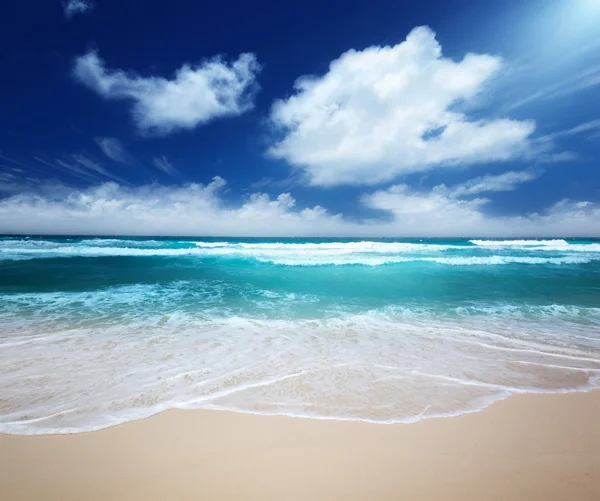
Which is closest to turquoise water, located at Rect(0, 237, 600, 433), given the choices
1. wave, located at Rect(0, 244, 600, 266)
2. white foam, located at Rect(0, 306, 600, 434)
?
white foam, located at Rect(0, 306, 600, 434)

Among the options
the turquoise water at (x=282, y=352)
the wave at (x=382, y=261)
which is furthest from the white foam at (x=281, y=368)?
the wave at (x=382, y=261)

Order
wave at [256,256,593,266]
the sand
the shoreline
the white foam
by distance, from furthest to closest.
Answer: wave at [256,256,593,266], the white foam, the shoreline, the sand

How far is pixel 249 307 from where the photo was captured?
8141 millimetres

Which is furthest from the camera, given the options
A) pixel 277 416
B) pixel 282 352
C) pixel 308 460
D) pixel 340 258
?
pixel 340 258

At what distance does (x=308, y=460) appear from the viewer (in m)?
→ 2.44

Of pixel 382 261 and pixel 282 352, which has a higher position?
pixel 382 261

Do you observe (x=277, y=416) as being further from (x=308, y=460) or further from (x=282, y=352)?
(x=282, y=352)

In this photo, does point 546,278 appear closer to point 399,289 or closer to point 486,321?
point 399,289

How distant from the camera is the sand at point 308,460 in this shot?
2129 mm

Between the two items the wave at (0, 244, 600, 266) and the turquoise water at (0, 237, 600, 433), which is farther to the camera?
the wave at (0, 244, 600, 266)

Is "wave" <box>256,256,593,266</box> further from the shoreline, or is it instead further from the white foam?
the shoreline

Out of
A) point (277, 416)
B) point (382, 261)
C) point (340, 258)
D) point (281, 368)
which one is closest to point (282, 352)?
point (281, 368)

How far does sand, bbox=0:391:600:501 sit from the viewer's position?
2129mm

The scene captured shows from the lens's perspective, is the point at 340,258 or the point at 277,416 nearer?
the point at 277,416
